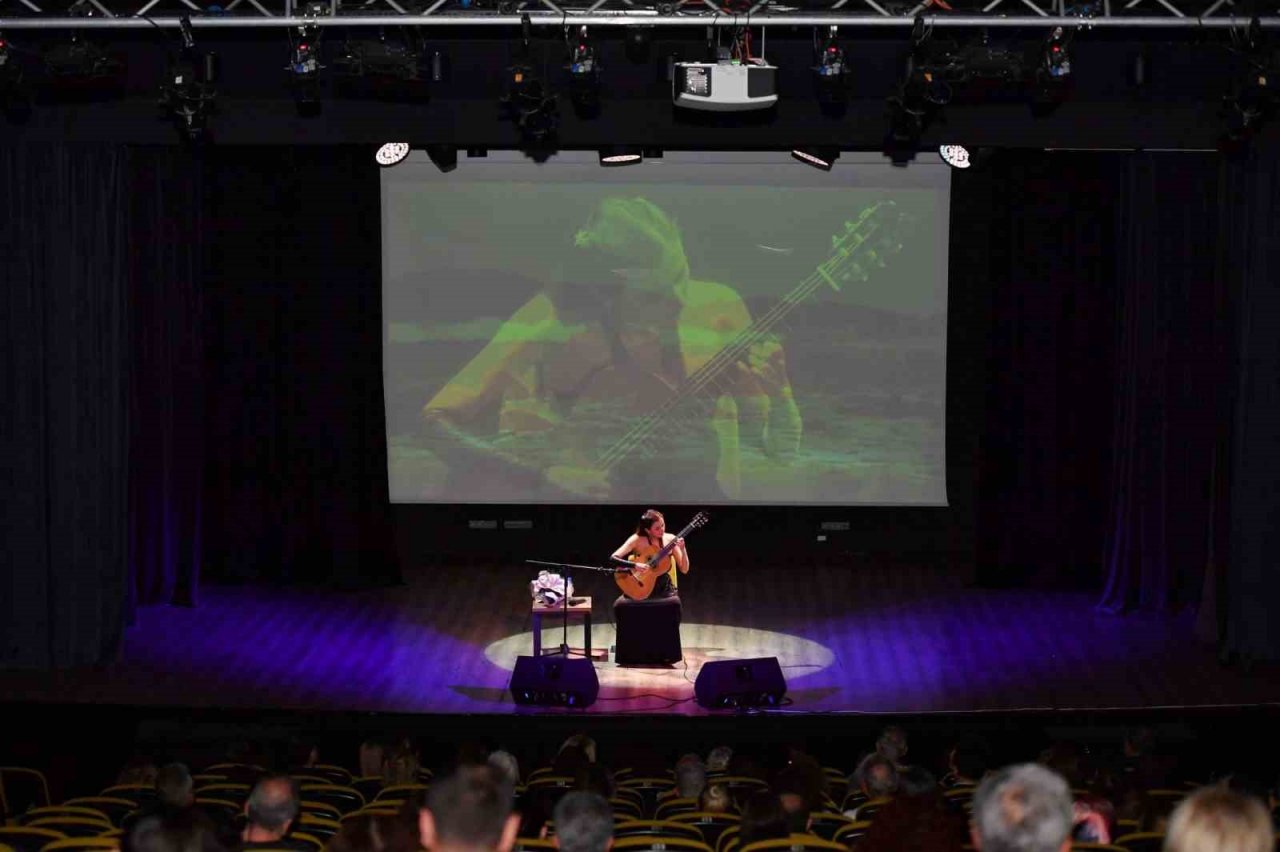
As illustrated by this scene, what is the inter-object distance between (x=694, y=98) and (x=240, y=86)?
306 centimetres

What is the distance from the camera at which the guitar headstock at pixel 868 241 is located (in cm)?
1406

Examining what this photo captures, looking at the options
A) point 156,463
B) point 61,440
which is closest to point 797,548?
point 156,463

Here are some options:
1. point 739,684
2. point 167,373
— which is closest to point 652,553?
point 739,684

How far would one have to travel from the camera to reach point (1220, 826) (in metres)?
3.23

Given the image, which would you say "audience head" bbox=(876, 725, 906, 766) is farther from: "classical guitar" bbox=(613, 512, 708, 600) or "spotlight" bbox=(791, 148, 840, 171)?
"spotlight" bbox=(791, 148, 840, 171)

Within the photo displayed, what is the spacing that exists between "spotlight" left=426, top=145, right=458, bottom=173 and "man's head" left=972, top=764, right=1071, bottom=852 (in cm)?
896

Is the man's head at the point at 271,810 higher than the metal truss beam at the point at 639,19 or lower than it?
lower

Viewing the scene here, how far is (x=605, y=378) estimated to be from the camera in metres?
14.3

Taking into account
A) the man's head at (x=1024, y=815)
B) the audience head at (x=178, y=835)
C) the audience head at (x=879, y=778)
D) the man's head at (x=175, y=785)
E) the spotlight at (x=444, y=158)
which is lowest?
the audience head at (x=879, y=778)

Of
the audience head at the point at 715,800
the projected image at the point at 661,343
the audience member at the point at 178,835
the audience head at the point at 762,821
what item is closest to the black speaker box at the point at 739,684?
the audience head at the point at 715,800

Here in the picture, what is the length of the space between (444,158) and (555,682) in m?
4.73

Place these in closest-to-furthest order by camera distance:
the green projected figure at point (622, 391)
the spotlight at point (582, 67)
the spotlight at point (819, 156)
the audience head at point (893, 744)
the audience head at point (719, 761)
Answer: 1. the audience head at point (893, 744)
2. the audience head at point (719, 761)
3. the spotlight at point (582, 67)
4. the spotlight at point (819, 156)
5. the green projected figure at point (622, 391)

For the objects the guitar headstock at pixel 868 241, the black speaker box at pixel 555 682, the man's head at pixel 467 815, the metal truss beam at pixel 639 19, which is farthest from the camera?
the guitar headstock at pixel 868 241

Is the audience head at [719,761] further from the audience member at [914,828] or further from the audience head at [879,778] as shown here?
the audience member at [914,828]
